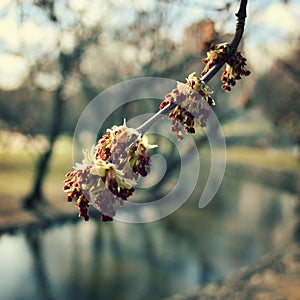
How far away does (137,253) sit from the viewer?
12.2m

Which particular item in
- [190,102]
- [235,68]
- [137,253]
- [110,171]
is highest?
[137,253]

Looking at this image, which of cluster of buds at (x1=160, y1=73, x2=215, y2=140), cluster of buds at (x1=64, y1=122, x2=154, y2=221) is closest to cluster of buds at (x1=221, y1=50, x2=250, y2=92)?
cluster of buds at (x1=160, y1=73, x2=215, y2=140)

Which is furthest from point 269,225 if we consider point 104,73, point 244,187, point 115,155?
point 115,155

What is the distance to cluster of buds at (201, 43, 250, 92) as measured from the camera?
2037mm

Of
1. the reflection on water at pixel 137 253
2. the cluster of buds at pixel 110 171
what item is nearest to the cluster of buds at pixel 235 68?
the cluster of buds at pixel 110 171

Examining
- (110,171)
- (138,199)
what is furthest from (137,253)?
(110,171)

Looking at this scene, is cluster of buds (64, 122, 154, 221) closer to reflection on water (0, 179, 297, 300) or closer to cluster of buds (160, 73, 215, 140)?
cluster of buds (160, 73, 215, 140)

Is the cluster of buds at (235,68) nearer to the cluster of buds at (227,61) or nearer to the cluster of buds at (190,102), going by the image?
the cluster of buds at (227,61)

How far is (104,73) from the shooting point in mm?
17125

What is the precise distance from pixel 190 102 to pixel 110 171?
1.81ft

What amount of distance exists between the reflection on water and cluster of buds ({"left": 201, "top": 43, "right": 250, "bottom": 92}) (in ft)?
27.1

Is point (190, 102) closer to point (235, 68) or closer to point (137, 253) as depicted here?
point (235, 68)

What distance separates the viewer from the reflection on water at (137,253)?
32.1 ft

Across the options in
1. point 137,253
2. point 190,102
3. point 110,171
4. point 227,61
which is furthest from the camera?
point 137,253
